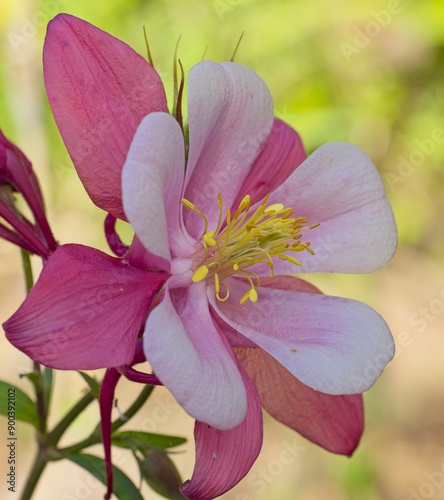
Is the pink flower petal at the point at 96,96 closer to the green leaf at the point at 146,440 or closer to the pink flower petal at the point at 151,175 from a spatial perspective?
the pink flower petal at the point at 151,175

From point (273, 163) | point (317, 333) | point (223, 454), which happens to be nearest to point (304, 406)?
point (317, 333)

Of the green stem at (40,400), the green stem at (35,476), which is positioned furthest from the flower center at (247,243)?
the green stem at (35,476)

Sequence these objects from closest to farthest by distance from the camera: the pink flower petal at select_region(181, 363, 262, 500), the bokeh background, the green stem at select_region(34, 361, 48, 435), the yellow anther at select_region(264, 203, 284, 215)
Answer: the pink flower petal at select_region(181, 363, 262, 500), the yellow anther at select_region(264, 203, 284, 215), the green stem at select_region(34, 361, 48, 435), the bokeh background

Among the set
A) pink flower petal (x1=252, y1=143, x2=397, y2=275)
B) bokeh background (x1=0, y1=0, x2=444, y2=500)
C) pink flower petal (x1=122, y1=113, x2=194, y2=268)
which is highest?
pink flower petal (x1=122, y1=113, x2=194, y2=268)

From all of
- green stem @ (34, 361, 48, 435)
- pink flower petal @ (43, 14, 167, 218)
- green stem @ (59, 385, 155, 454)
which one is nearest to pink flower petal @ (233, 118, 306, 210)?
pink flower petal @ (43, 14, 167, 218)

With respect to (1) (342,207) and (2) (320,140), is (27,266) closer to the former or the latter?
(1) (342,207)

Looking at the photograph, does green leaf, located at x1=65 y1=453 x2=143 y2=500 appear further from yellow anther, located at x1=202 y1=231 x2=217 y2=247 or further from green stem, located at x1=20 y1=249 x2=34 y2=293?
yellow anther, located at x1=202 y1=231 x2=217 y2=247

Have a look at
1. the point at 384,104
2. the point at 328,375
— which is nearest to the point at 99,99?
the point at 328,375
